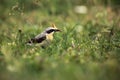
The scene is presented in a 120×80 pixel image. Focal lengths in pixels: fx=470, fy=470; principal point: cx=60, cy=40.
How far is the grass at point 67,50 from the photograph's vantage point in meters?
5.86

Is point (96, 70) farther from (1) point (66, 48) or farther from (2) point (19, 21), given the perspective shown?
(2) point (19, 21)

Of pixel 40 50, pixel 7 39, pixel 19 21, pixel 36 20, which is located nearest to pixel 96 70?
pixel 40 50

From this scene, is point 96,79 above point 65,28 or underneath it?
underneath

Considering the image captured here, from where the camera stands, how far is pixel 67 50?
742 centimetres

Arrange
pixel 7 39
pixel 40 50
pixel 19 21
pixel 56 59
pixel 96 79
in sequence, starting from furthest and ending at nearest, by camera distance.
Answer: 1. pixel 19 21
2. pixel 7 39
3. pixel 40 50
4. pixel 56 59
5. pixel 96 79

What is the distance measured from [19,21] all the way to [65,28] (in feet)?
4.97

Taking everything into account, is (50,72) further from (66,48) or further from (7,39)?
(7,39)

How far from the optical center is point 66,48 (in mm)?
7820

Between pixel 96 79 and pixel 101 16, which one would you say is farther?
pixel 101 16

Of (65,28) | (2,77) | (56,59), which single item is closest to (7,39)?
(65,28)

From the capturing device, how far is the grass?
586 cm

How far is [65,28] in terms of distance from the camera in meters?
9.20

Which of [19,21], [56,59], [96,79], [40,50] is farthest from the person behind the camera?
[19,21]

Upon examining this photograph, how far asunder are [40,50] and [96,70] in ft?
5.72
